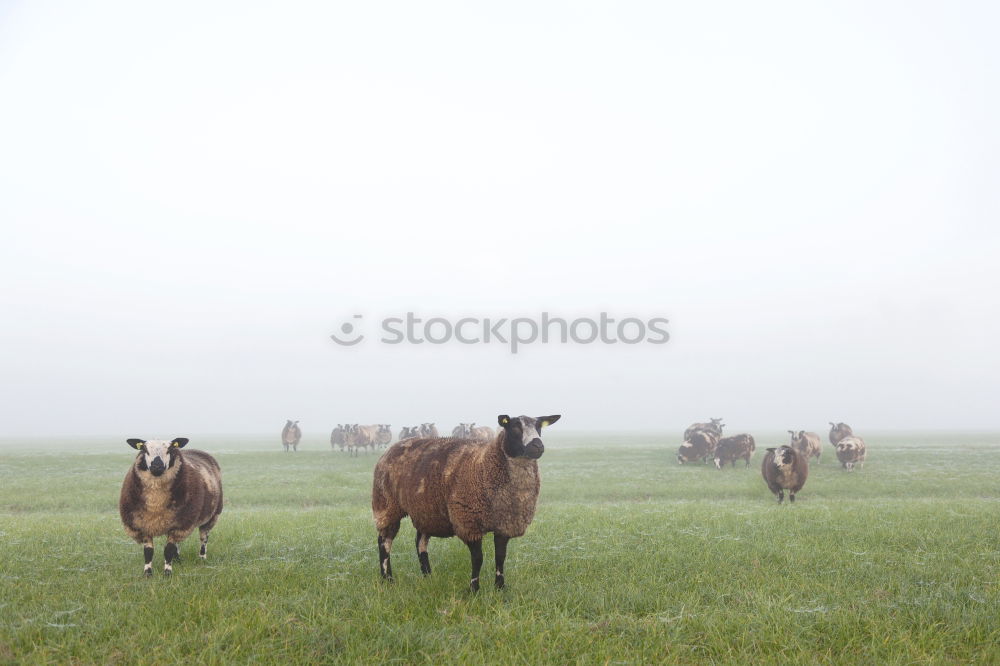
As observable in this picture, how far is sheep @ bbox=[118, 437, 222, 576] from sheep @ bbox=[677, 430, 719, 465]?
116 ft

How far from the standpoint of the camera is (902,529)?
1205 centimetres

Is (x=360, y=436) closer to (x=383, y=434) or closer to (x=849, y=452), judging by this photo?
(x=383, y=434)

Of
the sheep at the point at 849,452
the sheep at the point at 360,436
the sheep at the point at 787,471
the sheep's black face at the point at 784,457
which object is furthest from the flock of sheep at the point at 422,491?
the sheep at the point at 360,436

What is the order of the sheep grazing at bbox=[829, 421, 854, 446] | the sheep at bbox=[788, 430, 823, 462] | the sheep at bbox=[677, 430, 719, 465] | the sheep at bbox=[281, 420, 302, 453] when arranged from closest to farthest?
1. the sheep at bbox=[788, 430, 823, 462]
2. the sheep at bbox=[677, 430, 719, 465]
3. the sheep grazing at bbox=[829, 421, 854, 446]
4. the sheep at bbox=[281, 420, 302, 453]

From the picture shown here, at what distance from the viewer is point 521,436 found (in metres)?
7.71

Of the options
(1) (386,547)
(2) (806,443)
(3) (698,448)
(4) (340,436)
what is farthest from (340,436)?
(1) (386,547)

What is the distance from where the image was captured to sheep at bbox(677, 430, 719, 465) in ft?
128

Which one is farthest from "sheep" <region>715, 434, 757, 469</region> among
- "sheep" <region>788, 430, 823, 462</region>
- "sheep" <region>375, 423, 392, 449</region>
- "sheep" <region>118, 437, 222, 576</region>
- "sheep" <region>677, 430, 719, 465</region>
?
"sheep" <region>118, 437, 222, 576</region>

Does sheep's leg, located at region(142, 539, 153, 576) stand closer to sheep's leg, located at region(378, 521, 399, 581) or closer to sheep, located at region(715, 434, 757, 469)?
sheep's leg, located at region(378, 521, 399, 581)

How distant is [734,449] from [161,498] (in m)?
35.8

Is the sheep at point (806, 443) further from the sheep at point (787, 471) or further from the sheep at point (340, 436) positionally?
the sheep at point (340, 436)

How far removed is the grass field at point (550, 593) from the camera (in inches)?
238

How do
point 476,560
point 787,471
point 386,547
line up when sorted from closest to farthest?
point 476,560, point 386,547, point 787,471

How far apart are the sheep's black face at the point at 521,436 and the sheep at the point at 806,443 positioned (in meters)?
32.5
